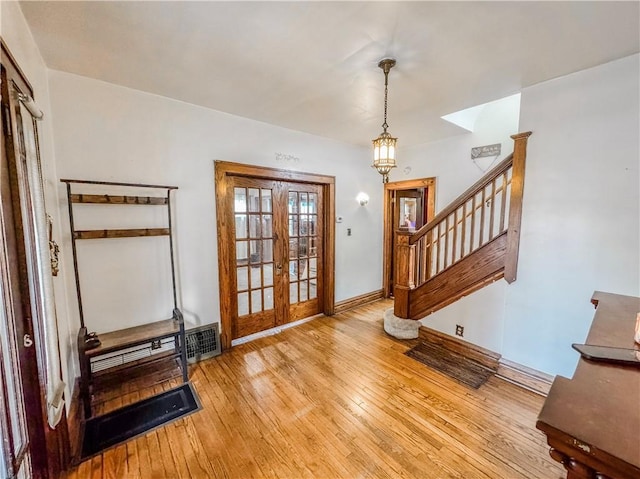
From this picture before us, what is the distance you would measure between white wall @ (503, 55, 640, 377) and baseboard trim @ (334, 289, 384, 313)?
227 centimetres

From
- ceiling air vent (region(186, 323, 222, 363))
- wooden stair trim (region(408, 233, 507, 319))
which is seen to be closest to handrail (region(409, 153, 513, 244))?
wooden stair trim (region(408, 233, 507, 319))

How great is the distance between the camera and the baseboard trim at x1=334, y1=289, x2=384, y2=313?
436 centimetres

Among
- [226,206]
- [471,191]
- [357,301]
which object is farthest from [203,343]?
[471,191]

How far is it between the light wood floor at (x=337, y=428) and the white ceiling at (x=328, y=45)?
8.79 feet

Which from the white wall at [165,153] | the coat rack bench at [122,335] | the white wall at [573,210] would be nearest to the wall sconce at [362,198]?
the white wall at [165,153]

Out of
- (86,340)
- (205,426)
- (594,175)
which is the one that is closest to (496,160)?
(594,175)

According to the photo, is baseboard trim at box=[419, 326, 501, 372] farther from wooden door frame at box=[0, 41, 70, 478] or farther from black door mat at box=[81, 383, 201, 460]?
wooden door frame at box=[0, 41, 70, 478]

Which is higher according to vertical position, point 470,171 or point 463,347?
point 470,171

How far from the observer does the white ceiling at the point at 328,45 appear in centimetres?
154

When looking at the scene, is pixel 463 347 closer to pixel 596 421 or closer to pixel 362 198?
pixel 596 421

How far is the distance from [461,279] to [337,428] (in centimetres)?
189

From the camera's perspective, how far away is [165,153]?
8.77ft

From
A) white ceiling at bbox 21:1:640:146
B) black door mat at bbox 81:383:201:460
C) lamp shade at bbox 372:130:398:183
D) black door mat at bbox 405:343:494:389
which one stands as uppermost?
white ceiling at bbox 21:1:640:146

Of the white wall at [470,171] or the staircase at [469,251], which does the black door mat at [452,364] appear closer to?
the white wall at [470,171]
